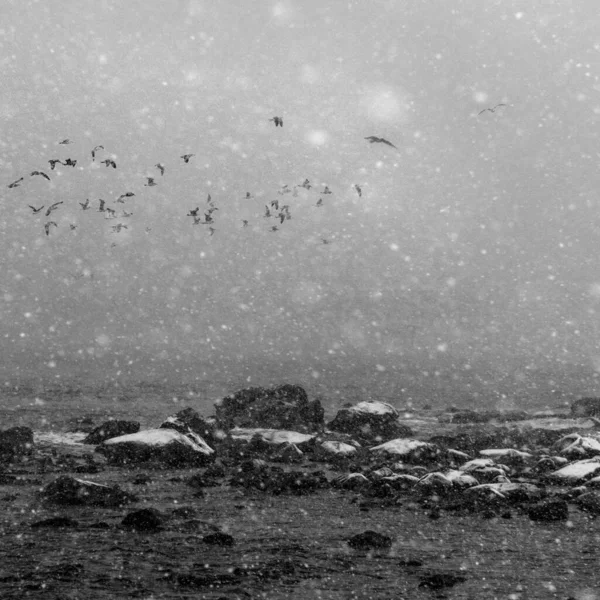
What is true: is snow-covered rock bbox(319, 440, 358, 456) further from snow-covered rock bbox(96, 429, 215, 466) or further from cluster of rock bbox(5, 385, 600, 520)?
snow-covered rock bbox(96, 429, 215, 466)

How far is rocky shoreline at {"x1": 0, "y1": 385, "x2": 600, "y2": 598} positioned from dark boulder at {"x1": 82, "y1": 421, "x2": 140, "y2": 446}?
0.06 meters

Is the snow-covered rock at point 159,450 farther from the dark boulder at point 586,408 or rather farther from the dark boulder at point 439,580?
the dark boulder at point 586,408

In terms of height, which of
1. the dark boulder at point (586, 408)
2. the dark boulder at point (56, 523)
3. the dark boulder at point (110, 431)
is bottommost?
the dark boulder at point (586, 408)

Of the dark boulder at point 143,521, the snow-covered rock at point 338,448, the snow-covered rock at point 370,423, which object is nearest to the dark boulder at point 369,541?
the dark boulder at point 143,521

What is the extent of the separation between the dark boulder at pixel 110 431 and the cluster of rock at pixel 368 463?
0.20 ft

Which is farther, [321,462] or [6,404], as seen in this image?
[6,404]

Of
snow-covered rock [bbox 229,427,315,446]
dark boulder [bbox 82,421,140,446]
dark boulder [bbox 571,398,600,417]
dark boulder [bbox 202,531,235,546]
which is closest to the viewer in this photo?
dark boulder [bbox 202,531,235,546]

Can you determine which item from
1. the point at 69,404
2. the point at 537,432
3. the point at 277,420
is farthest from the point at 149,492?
the point at 69,404

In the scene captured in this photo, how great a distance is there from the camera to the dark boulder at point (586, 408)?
53.1 metres

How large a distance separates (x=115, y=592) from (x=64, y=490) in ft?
24.4

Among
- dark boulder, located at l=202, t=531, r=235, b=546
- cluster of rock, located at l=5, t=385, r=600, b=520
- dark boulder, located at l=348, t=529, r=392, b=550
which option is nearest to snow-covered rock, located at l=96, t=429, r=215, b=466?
cluster of rock, located at l=5, t=385, r=600, b=520

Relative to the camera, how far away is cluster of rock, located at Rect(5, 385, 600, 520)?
19.3 m

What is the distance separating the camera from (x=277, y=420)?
39188 mm

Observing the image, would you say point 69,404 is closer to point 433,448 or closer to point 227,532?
point 433,448
